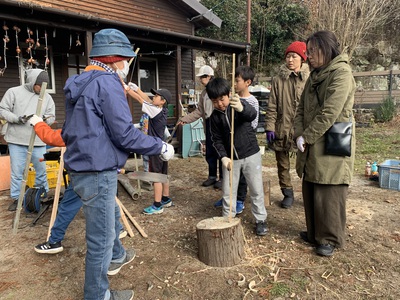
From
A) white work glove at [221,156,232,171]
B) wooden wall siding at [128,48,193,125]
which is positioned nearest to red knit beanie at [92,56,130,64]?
white work glove at [221,156,232,171]

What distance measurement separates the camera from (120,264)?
108 inches

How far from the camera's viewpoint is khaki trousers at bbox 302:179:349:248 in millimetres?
2861

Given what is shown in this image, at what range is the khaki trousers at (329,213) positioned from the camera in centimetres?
286

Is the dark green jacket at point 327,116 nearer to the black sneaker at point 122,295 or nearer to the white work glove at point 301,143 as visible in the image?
the white work glove at point 301,143

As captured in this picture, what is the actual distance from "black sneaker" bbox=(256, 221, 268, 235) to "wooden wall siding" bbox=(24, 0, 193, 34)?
7.12 metres

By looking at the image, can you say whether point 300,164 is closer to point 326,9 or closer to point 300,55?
point 300,55

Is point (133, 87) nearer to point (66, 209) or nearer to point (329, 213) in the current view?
point (66, 209)

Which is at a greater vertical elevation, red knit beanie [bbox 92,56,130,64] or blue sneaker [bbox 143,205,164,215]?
red knit beanie [bbox 92,56,130,64]

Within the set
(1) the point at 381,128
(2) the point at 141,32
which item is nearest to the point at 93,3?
(2) the point at 141,32

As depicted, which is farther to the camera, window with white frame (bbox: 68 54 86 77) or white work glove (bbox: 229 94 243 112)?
window with white frame (bbox: 68 54 86 77)

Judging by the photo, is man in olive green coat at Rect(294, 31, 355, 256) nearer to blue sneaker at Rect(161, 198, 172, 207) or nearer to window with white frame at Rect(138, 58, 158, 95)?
blue sneaker at Rect(161, 198, 172, 207)

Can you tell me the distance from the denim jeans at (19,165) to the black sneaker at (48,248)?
5.74ft

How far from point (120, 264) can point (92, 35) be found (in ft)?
20.0

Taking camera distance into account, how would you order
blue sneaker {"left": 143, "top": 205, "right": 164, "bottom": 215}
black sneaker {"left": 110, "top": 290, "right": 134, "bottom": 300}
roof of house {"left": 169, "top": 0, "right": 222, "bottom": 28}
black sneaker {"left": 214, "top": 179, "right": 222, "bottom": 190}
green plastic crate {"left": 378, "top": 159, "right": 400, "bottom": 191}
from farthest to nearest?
roof of house {"left": 169, "top": 0, "right": 222, "bottom": 28}
black sneaker {"left": 214, "top": 179, "right": 222, "bottom": 190}
green plastic crate {"left": 378, "top": 159, "right": 400, "bottom": 191}
blue sneaker {"left": 143, "top": 205, "right": 164, "bottom": 215}
black sneaker {"left": 110, "top": 290, "right": 134, "bottom": 300}
